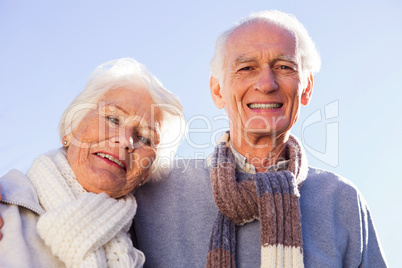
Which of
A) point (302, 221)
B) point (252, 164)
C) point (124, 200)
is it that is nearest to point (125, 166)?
point (124, 200)

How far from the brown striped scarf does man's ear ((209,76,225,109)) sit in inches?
22.8

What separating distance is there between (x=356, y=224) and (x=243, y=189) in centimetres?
75

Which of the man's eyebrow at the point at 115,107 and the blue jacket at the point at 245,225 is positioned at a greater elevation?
the man's eyebrow at the point at 115,107

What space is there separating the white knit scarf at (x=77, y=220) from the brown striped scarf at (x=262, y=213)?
48cm

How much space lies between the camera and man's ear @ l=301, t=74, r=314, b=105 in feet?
9.67

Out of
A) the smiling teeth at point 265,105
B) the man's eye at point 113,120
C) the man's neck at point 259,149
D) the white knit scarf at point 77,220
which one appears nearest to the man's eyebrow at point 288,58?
the smiling teeth at point 265,105

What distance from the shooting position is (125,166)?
2365 millimetres

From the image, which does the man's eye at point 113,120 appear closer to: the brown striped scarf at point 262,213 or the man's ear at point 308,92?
the brown striped scarf at point 262,213

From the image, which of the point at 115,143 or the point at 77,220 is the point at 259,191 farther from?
the point at 77,220

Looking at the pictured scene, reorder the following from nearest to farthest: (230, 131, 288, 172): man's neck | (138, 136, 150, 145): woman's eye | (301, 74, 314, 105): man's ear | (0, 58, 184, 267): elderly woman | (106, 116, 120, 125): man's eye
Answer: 1. (0, 58, 184, 267): elderly woman
2. (106, 116, 120, 125): man's eye
3. (138, 136, 150, 145): woman's eye
4. (230, 131, 288, 172): man's neck
5. (301, 74, 314, 105): man's ear

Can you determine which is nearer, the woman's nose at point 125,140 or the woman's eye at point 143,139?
the woman's nose at point 125,140

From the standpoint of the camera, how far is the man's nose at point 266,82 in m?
2.57

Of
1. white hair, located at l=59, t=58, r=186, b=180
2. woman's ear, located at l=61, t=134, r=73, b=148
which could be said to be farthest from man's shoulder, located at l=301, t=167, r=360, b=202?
woman's ear, located at l=61, t=134, r=73, b=148

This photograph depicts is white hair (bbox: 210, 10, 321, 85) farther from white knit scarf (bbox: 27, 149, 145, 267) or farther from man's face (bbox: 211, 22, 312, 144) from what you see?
white knit scarf (bbox: 27, 149, 145, 267)
